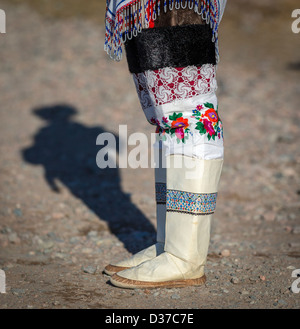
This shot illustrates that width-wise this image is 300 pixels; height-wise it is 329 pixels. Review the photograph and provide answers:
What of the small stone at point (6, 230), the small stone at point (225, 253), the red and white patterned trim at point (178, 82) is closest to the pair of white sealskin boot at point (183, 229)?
the red and white patterned trim at point (178, 82)

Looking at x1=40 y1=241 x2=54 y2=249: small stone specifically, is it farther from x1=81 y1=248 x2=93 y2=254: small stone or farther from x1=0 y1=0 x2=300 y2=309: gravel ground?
x1=81 y1=248 x2=93 y2=254: small stone

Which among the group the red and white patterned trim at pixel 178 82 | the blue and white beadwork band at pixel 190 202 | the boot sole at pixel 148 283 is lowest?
the boot sole at pixel 148 283

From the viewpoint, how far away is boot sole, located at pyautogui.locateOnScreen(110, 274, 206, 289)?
9.29 feet

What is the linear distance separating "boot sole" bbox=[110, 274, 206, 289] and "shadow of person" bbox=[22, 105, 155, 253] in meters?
0.74

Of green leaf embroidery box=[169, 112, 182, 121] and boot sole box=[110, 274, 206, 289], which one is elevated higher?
green leaf embroidery box=[169, 112, 182, 121]

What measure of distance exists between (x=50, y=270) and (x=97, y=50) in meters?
7.39

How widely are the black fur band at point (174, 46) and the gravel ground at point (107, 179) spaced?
1.17 metres

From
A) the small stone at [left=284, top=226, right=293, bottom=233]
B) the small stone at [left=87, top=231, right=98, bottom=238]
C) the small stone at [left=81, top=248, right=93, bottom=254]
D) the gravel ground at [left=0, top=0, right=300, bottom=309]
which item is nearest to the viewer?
the gravel ground at [left=0, top=0, right=300, bottom=309]

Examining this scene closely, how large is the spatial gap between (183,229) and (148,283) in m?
0.33

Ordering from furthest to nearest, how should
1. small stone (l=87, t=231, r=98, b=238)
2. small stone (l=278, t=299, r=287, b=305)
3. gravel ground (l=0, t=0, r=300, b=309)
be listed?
small stone (l=87, t=231, r=98, b=238)
gravel ground (l=0, t=0, r=300, b=309)
small stone (l=278, t=299, r=287, b=305)

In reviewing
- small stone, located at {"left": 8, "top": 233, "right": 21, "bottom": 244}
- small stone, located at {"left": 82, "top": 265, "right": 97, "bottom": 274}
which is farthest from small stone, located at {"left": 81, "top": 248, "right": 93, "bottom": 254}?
small stone, located at {"left": 8, "top": 233, "right": 21, "bottom": 244}

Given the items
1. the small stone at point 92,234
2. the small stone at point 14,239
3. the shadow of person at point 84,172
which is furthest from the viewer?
the shadow of person at point 84,172

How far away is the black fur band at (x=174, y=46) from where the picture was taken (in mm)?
2713

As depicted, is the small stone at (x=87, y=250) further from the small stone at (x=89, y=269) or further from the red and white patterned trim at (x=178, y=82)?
the red and white patterned trim at (x=178, y=82)
